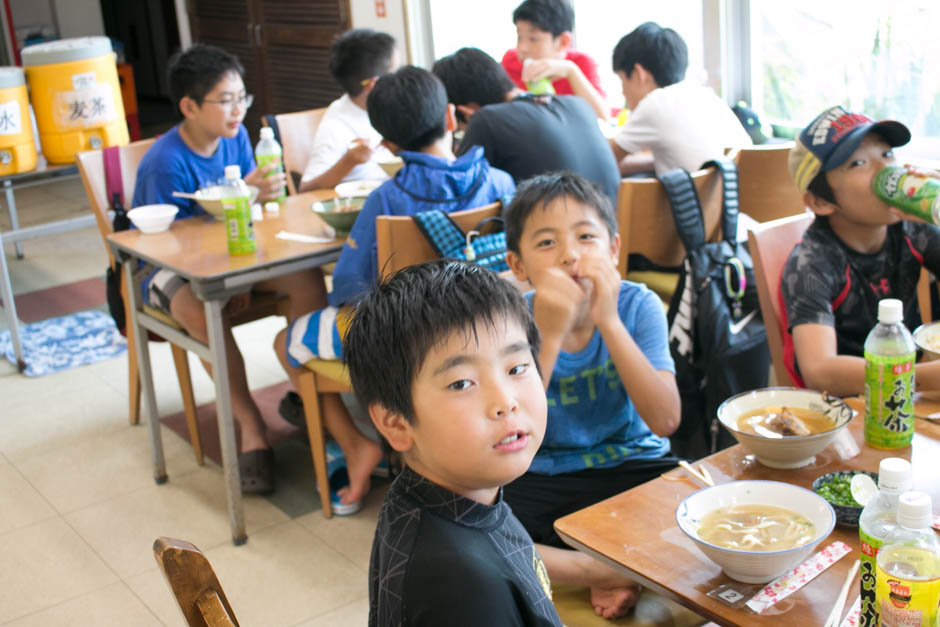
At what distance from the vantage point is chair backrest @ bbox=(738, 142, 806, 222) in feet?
9.14

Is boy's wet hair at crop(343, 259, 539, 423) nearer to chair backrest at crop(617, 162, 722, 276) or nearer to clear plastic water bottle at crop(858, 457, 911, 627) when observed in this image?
clear plastic water bottle at crop(858, 457, 911, 627)

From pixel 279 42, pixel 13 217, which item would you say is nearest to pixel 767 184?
pixel 13 217

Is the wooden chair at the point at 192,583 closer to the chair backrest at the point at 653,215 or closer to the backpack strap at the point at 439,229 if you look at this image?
the backpack strap at the point at 439,229

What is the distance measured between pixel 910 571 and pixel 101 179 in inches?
104

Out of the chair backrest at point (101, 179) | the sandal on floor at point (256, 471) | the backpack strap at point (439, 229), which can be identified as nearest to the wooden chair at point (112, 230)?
the chair backrest at point (101, 179)

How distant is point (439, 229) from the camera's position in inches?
88.7

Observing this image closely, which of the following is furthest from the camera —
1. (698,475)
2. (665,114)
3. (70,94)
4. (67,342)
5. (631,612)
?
(67,342)

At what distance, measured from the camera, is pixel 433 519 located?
3.33ft

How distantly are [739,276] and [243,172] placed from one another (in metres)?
1.62

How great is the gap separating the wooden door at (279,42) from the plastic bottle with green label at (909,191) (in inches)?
162

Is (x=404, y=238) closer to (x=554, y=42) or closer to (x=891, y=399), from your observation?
(x=891, y=399)

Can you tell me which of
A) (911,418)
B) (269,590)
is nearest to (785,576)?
(911,418)

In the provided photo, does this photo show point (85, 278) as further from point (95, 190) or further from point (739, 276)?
point (739, 276)

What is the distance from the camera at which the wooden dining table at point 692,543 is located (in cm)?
108
